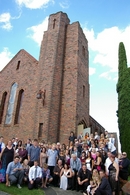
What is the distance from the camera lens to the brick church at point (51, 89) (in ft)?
46.9

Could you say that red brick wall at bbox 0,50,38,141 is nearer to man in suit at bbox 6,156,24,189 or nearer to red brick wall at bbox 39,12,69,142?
red brick wall at bbox 39,12,69,142

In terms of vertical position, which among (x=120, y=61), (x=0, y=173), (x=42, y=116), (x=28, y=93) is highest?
(x=120, y=61)

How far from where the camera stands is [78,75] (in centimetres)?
1598

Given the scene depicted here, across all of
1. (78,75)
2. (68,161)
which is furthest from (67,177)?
(78,75)

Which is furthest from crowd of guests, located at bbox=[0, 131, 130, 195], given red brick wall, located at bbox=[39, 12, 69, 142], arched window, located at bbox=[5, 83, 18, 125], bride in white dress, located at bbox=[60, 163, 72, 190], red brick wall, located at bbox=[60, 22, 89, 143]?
arched window, located at bbox=[5, 83, 18, 125]

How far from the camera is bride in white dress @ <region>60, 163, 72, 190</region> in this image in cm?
819

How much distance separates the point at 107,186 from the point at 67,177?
87.6 inches

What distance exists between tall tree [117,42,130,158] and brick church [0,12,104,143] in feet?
10.8

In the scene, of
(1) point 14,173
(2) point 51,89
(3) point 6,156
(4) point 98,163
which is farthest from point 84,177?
(2) point 51,89

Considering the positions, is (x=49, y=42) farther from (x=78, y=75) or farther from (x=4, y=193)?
(x=4, y=193)

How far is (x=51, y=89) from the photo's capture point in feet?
48.6

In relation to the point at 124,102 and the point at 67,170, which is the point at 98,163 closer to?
the point at 67,170

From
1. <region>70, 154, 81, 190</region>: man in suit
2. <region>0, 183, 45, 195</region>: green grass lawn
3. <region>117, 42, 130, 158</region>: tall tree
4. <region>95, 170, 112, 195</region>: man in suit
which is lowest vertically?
<region>0, 183, 45, 195</region>: green grass lawn

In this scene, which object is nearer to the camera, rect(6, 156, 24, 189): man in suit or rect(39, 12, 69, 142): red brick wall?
rect(6, 156, 24, 189): man in suit
